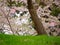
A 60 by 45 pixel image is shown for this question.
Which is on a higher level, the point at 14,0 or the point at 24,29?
the point at 14,0

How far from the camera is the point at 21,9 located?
Answer: 612 inches

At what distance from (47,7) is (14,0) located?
2.06 meters

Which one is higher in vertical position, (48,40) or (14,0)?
(14,0)

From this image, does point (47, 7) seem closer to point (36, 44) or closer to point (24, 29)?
point (24, 29)

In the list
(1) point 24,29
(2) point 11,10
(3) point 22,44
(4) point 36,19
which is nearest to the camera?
(3) point 22,44

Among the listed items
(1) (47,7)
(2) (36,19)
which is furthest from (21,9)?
(2) (36,19)

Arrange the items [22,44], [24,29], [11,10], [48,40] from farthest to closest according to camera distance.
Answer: [11,10] → [24,29] → [48,40] → [22,44]

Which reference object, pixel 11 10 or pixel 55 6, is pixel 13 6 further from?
pixel 55 6

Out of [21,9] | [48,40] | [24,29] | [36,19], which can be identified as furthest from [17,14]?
[48,40]

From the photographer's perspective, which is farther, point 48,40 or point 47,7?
point 47,7

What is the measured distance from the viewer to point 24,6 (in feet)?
52.0

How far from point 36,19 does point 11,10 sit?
562 cm

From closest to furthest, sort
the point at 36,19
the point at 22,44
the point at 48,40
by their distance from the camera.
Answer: the point at 22,44 → the point at 48,40 → the point at 36,19

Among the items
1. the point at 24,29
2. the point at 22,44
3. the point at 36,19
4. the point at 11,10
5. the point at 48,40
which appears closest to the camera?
the point at 22,44
